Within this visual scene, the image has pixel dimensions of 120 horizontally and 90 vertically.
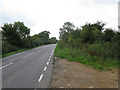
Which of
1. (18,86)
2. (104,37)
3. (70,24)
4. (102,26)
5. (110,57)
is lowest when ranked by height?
(18,86)

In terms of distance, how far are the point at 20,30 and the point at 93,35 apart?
26.9 metres

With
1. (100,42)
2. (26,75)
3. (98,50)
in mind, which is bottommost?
(26,75)

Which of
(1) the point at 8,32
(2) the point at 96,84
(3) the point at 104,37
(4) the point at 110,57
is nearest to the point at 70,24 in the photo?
(1) the point at 8,32

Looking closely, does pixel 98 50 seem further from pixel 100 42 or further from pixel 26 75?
pixel 26 75

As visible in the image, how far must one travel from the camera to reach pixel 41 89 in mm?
3721

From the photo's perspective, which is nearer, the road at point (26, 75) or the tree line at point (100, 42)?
the road at point (26, 75)

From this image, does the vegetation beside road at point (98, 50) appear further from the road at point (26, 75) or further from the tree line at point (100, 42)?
the road at point (26, 75)

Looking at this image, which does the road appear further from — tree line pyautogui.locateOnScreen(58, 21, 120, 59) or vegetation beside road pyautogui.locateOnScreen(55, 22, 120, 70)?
tree line pyautogui.locateOnScreen(58, 21, 120, 59)

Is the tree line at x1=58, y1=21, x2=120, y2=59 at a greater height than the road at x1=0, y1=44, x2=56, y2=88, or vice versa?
the tree line at x1=58, y1=21, x2=120, y2=59

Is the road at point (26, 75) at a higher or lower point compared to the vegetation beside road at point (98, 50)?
lower

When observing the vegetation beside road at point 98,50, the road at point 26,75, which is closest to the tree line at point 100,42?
the vegetation beside road at point 98,50

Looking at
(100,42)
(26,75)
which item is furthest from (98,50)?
(26,75)

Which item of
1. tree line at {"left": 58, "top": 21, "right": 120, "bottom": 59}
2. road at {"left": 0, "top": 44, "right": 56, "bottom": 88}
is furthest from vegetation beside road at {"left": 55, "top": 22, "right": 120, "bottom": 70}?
road at {"left": 0, "top": 44, "right": 56, "bottom": 88}

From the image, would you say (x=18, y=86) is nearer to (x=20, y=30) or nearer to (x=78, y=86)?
(x=78, y=86)
